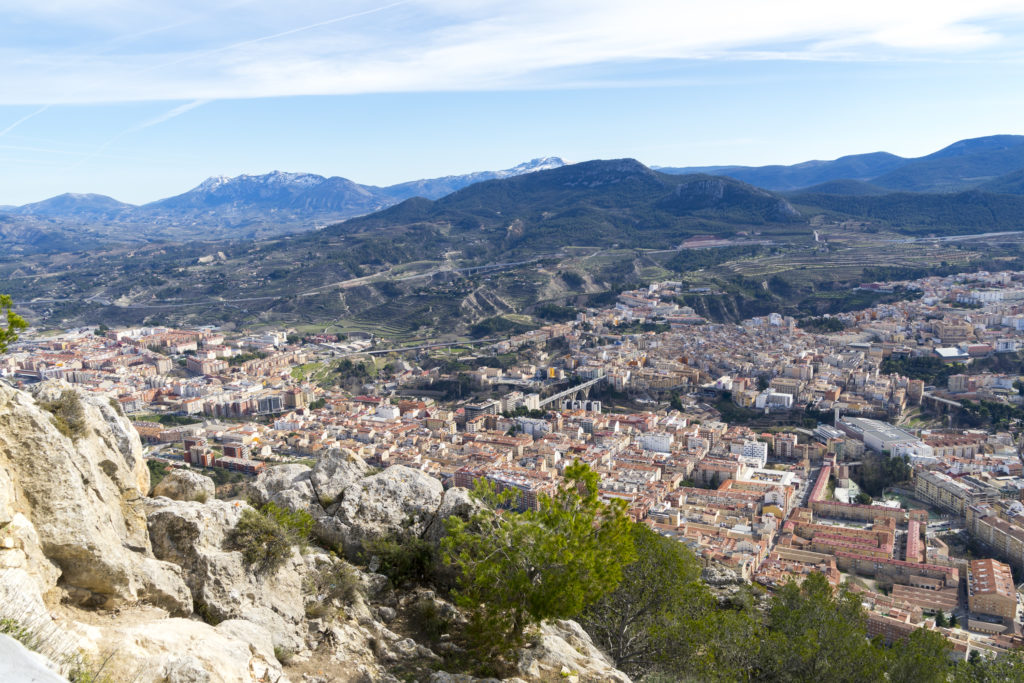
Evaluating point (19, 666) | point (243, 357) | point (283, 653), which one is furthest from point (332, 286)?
point (19, 666)

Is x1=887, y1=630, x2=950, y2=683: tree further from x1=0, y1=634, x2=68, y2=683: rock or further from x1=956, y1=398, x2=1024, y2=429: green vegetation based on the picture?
x1=956, y1=398, x2=1024, y2=429: green vegetation

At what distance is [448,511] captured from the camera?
7906mm

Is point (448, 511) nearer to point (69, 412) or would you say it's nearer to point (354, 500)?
point (354, 500)

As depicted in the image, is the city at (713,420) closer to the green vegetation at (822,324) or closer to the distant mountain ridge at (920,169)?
the green vegetation at (822,324)

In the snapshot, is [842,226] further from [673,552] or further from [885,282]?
[673,552]

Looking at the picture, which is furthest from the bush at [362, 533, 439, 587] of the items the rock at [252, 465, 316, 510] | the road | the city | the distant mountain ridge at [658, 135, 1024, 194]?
the distant mountain ridge at [658, 135, 1024, 194]

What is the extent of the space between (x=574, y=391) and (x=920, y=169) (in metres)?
128

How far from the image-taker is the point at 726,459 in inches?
1065

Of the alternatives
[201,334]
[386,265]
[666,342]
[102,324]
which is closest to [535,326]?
[666,342]

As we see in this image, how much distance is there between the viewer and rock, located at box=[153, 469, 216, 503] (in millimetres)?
6918

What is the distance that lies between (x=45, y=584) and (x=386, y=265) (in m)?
80.3

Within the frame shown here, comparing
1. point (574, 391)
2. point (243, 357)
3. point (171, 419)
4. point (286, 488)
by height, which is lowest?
point (574, 391)

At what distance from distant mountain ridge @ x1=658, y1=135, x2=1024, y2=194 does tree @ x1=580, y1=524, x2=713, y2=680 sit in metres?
118

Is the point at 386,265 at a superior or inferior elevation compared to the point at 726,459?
superior
